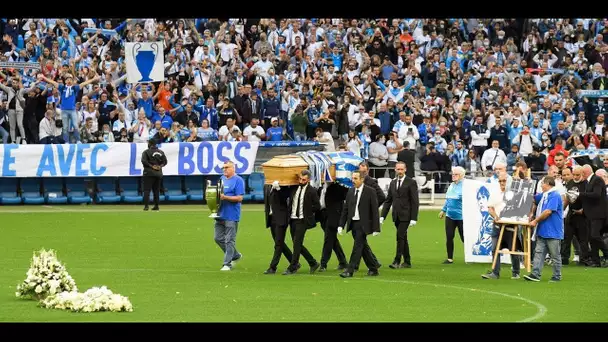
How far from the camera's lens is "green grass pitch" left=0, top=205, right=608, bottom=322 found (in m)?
15.8

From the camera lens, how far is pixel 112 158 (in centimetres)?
3366

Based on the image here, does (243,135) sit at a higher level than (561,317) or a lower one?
higher

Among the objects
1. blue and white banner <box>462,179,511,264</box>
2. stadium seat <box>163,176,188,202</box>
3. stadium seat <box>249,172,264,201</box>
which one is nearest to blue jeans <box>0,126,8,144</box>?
stadium seat <box>163,176,188,202</box>

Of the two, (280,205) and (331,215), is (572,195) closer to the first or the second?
(331,215)

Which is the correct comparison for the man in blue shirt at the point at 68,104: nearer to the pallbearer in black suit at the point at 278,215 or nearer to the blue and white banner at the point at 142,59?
the blue and white banner at the point at 142,59

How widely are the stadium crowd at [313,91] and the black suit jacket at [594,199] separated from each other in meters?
10.7

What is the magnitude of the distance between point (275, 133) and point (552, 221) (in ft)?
53.2

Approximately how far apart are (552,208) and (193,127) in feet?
55.2

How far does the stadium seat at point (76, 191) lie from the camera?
33.9 metres

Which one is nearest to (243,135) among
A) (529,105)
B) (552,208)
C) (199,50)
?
(199,50)

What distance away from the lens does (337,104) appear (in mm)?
36188

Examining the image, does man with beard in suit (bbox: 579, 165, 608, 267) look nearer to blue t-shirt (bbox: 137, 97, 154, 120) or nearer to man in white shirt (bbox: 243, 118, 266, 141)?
man in white shirt (bbox: 243, 118, 266, 141)

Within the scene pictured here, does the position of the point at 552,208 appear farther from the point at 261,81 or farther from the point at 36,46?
the point at 36,46

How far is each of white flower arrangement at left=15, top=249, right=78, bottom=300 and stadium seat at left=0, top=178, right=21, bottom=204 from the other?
57.9 ft
